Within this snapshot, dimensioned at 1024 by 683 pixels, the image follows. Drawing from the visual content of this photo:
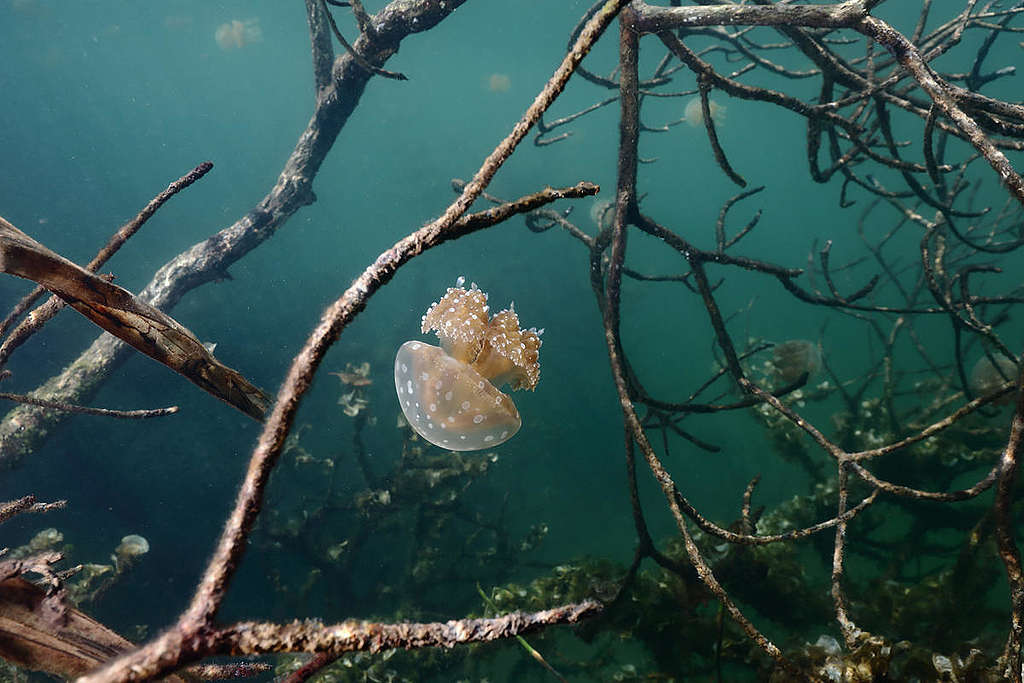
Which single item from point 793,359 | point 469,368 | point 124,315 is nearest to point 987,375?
point 793,359

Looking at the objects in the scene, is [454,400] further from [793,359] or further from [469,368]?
[793,359]

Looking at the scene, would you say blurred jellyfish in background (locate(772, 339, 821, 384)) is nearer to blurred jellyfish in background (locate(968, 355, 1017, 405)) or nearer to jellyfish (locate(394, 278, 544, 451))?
blurred jellyfish in background (locate(968, 355, 1017, 405))

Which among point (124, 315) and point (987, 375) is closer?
point (124, 315)

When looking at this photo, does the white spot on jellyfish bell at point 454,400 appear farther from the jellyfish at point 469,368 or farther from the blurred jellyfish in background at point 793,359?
the blurred jellyfish in background at point 793,359

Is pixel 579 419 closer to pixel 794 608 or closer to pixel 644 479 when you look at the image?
pixel 644 479

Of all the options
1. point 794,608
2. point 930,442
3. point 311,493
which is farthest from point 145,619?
point 930,442

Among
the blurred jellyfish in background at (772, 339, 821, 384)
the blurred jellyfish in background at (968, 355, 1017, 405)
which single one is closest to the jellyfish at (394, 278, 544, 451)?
the blurred jellyfish in background at (772, 339, 821, 384)

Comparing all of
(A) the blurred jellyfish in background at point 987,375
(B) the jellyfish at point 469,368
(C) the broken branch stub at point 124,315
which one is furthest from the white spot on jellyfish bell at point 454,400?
(A) the blurred jellyfish in background at point 987,375
